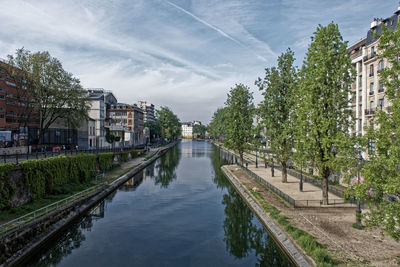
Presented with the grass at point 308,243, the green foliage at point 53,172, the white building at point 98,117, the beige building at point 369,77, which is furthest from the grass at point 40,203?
the white building at point 98,117

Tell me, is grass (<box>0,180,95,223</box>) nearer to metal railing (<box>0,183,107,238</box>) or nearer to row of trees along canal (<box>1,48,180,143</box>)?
metal railing (<box>0,183,107,238</box>)

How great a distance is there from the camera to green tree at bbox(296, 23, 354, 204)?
24.2 meters

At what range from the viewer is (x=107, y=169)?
49.8 meters

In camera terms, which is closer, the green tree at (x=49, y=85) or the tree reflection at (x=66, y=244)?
the tree reflection at (x=66, y=244)

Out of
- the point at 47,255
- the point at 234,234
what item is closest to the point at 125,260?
the point at 47,255

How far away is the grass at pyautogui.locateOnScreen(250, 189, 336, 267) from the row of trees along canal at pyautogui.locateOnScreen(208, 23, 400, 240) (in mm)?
3026

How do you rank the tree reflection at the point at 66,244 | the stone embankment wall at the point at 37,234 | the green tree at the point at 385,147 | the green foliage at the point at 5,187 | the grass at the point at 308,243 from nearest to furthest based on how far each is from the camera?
1. the green tree at the point at 385,147
2. the grass at the point at 308,243
3. the stone embankment wall at the point at 37,234
4. the tree reflection at the point at 66,244
5. the green foliage at the point at 5,187

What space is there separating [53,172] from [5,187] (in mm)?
7554

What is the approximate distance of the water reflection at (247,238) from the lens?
18516 mm

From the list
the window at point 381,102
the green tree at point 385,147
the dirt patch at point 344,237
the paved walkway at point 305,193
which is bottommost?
the dirt patch at point 344,237

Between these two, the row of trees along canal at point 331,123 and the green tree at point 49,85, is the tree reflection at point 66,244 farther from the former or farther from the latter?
the green tree at point 49,85

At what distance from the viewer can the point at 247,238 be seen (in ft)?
74.1

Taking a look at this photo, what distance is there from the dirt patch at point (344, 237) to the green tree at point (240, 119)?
1191 inches

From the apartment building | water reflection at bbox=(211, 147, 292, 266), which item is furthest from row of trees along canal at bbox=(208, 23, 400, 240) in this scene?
the apartment building
